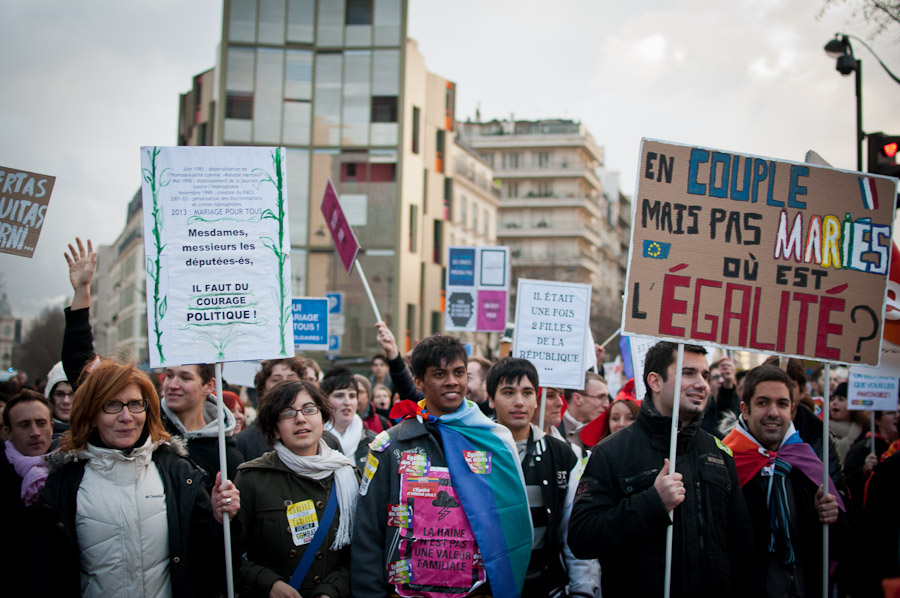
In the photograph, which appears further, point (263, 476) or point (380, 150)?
point (380, 150)

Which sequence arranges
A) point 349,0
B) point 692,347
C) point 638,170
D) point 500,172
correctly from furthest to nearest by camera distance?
point 500,172 → point 349,0 → point 692,347 → point 638,170

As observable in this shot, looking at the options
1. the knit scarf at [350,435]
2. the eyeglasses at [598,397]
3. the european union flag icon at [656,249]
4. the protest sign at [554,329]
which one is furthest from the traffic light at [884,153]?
the knit scarf at [350,435]

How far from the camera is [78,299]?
198 inches

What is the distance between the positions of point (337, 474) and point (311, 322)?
7.26m

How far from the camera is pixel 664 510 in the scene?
13.2ft

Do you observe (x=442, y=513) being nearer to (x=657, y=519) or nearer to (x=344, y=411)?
(x=657, y=519)

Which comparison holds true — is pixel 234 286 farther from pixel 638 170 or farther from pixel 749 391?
pixel 749 391

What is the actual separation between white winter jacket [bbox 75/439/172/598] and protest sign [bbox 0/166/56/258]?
2239mm

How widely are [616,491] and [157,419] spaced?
8.04 ft

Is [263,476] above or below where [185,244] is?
below

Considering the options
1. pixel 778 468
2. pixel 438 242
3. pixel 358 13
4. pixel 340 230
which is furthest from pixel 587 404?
pixel 438 242

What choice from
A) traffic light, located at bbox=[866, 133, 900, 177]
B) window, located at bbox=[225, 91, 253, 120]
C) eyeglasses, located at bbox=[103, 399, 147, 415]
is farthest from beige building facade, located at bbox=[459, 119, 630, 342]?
eyeglasses, located at bbox=[103, 399, 147, 415]

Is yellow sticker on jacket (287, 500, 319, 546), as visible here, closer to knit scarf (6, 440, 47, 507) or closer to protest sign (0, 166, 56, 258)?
knit scarf (6, 440, 47, 507)

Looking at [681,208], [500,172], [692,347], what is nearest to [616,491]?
[692,347]
